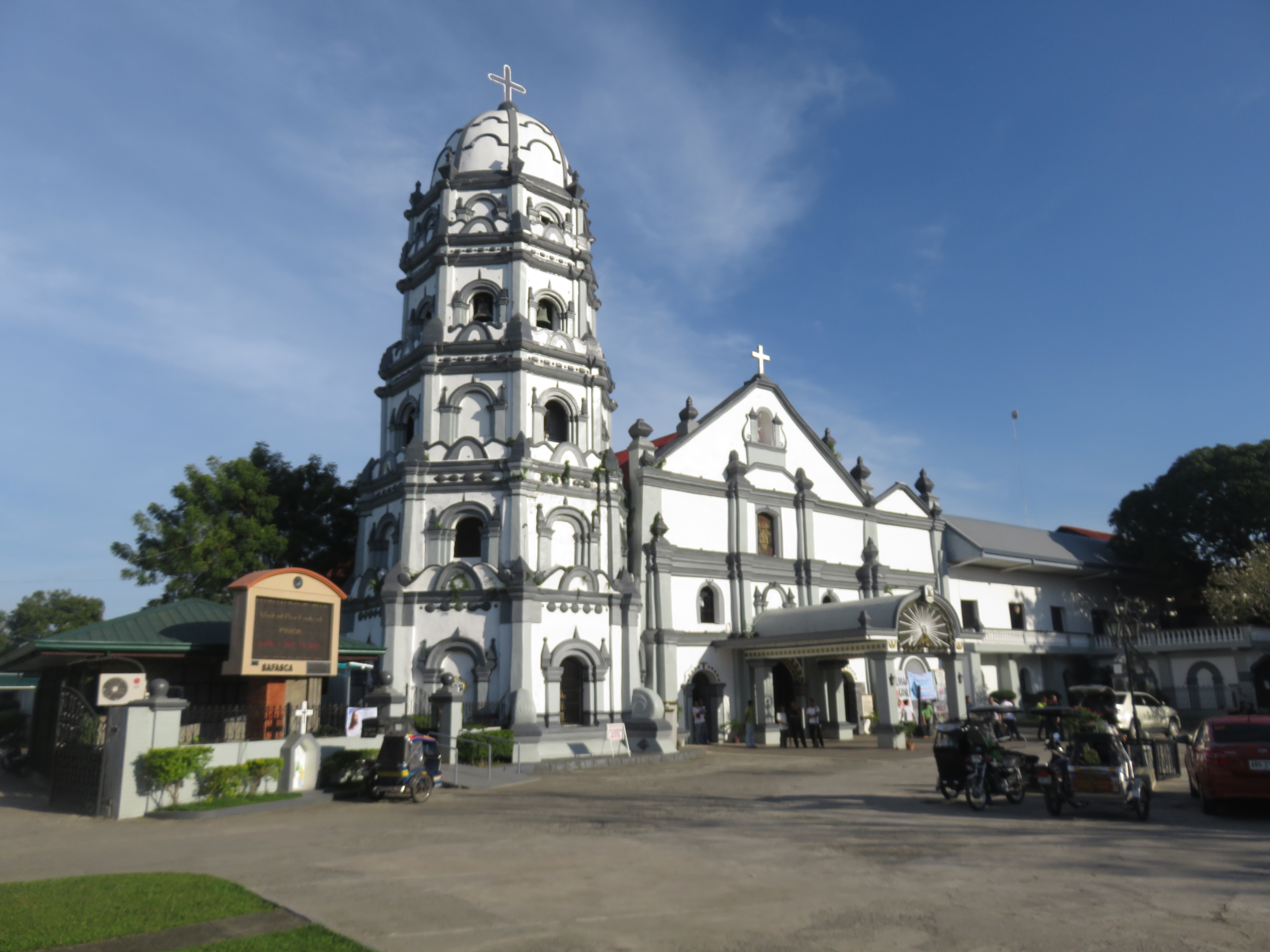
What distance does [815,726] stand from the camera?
2716cm

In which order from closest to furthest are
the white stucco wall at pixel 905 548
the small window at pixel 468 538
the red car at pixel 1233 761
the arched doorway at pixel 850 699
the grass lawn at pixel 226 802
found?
1. the red car at pixel 1233 761
2. the grass lawn at pixel 226 802
3. the small window at pixel 468 538
4. the arched doorway at pixel 850 699
5. the white stucco wall at pixel 905 548

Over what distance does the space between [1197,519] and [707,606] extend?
82.5 feet

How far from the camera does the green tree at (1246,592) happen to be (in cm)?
3425

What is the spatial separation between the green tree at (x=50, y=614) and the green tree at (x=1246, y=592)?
234ft

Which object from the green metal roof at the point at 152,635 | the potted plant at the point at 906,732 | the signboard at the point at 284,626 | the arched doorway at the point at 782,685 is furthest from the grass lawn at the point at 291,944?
the arched doorway at the point at 782,685

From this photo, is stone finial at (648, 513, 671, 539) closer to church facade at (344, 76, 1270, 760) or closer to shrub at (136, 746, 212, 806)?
church facade at (344, 76, 1270, 760)

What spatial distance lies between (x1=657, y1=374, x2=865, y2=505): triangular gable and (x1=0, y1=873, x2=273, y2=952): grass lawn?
22.2 m

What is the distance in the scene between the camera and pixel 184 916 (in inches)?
291

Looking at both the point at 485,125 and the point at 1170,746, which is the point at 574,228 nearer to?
the point at 485,125

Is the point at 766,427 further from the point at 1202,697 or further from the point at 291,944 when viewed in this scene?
the point at 291,944

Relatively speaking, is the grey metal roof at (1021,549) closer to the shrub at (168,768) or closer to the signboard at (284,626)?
the signboard at (284,626)

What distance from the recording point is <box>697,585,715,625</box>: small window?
Result: 29.5 metres

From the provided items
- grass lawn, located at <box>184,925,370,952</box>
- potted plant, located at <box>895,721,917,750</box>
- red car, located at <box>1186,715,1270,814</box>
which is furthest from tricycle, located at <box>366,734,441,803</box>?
potted plant, located at <box>895,721,917,750</box>

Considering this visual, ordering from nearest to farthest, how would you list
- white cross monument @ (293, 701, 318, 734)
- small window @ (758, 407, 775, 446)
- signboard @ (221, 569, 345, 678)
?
1. signboard @ (221, 569, 345, 678)
2. white cross monument @ (293, 701, 318, 734)
3. small window @ (758, 407, 775, 446)
